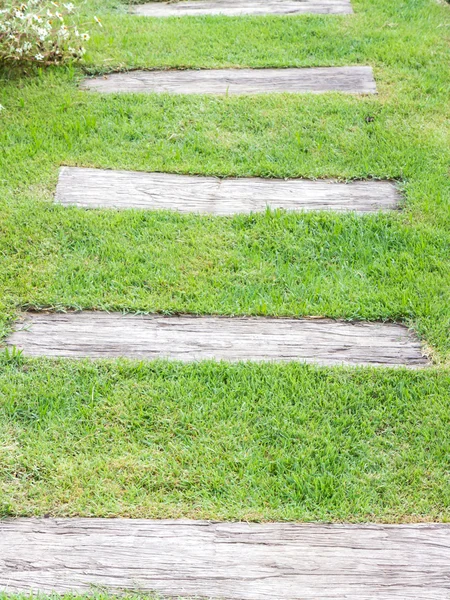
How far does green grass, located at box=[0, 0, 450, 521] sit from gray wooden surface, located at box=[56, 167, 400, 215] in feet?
0.26

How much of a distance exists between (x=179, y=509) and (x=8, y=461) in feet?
2.12

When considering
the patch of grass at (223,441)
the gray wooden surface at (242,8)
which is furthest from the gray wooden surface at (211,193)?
the gray wooden surface at (242,8)

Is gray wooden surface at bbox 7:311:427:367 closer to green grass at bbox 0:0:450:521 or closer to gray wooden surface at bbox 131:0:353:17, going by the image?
green grass at bbox 0:0:450:521

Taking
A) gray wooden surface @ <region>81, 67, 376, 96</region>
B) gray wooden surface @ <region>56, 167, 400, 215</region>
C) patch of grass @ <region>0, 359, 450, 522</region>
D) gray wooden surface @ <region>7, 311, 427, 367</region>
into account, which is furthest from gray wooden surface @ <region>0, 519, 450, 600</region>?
gray wooden surface @ <region>81, 67, 376, 96</region>

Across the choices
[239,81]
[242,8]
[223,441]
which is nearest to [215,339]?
[223,441]

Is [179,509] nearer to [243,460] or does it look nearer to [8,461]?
[243,460]

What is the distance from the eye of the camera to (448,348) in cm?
318

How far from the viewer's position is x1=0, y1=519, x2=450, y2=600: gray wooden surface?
2342 mm

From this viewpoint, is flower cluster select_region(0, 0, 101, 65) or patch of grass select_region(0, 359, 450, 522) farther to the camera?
flower cluster select_region(0, 0, 101, 65)

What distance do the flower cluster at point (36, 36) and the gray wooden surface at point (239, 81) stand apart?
298 millimetres

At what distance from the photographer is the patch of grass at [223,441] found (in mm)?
2594

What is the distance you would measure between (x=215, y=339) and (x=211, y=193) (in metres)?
1.14

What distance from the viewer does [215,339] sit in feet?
10.7

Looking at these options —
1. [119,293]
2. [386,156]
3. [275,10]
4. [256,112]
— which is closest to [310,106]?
[256,112]
